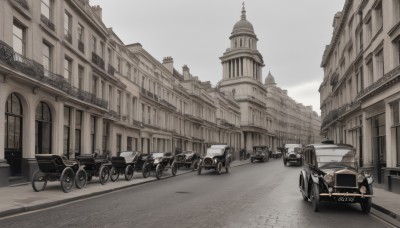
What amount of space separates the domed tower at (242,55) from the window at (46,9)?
69883mm

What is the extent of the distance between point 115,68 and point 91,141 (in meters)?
7.27

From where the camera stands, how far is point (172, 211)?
10.4m

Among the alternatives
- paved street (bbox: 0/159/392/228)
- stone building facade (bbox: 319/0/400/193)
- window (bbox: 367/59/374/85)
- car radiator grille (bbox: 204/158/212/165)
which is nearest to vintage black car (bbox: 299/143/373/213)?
paved street (bbox: 0/159/392/228)

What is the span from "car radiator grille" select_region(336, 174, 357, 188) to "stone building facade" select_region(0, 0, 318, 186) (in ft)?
41.8

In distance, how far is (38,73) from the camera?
18547 mm

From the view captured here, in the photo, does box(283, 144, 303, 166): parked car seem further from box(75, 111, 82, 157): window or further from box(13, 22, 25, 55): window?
box(13, 22, 25, 55): window

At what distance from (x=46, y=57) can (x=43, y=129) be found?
396cm

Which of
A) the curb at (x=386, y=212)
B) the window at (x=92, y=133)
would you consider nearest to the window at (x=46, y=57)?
the window at (x=92, y=133)

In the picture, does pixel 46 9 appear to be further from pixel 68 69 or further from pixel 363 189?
pixel 363 189

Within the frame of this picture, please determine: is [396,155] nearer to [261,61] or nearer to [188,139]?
[188,139]

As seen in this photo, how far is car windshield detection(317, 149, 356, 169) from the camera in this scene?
465 inches

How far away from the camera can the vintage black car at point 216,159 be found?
2643cm

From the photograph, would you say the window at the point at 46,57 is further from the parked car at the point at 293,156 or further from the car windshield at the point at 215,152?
the parked car at the point at 293,156

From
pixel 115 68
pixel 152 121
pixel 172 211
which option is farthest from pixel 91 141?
pixel 172 211
